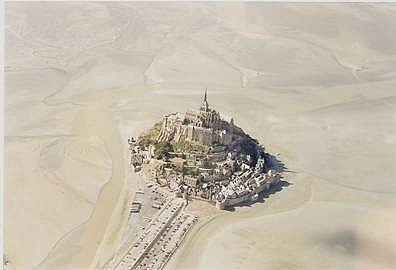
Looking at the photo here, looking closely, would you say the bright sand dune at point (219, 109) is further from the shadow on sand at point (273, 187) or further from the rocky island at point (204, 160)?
the rocky island at point (204, 160)

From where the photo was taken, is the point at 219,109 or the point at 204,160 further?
the point at 219,109

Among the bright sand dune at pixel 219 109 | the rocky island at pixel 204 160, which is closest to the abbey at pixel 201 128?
the rocky island at pixel 204 160

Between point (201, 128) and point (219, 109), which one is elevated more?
point (219, 109)

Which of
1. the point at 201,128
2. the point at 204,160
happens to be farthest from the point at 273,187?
the point at 201,128

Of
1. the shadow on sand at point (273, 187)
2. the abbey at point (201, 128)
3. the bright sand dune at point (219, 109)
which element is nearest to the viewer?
the bright sand dune at point (219, 109)

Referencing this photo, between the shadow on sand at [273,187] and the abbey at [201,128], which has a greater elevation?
the abbey at [201,128]

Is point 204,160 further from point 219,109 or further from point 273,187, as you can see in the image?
point 219,109
